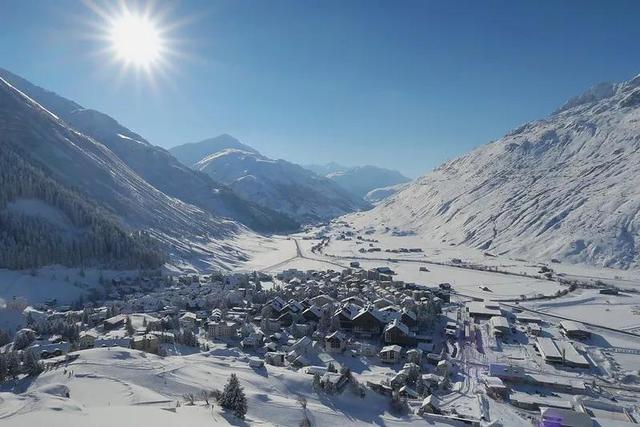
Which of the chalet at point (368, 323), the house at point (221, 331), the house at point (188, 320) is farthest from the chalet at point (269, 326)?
the chalet at point (368, 323)

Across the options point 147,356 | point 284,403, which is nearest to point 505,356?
point 284,403

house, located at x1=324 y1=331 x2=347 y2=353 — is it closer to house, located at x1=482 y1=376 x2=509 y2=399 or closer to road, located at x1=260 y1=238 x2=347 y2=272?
house, located at x1=482 y1=376 x2=509 y2=399

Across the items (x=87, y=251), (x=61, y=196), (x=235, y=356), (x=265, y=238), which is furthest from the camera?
(x=265, y=238)

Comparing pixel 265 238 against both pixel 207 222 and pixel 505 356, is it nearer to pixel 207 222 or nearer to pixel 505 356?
pixel 207 222

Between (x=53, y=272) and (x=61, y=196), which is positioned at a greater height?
(x=61, y=196)

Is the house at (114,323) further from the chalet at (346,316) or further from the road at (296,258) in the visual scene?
the road at (296,258)

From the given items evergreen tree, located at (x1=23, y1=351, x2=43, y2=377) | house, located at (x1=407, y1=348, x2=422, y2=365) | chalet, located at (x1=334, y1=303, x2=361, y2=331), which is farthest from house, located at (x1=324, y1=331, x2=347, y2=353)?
evergreen tree, located at (x1=23, y1=351, x2=43, y2=377)
